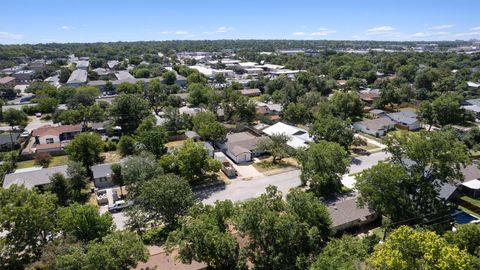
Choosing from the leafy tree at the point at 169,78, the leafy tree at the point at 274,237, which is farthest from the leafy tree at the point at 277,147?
the leafy tree at the point at 169,78

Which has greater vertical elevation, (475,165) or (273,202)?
(273,202)

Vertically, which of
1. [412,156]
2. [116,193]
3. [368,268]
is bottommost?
[116,193]

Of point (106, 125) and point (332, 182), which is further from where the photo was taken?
point (106, 125)

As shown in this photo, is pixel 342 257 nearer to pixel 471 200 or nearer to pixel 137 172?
pixel 137 172

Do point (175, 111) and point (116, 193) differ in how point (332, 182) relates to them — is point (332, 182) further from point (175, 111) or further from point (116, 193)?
point (175, 111)

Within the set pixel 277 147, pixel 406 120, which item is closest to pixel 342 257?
pixel 277 147

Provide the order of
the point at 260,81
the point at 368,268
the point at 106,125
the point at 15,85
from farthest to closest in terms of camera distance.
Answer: the point at 15,85, the point at 260,81, the point at 106,125, the point at 368,268

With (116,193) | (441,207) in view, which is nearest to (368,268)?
(441,207)
